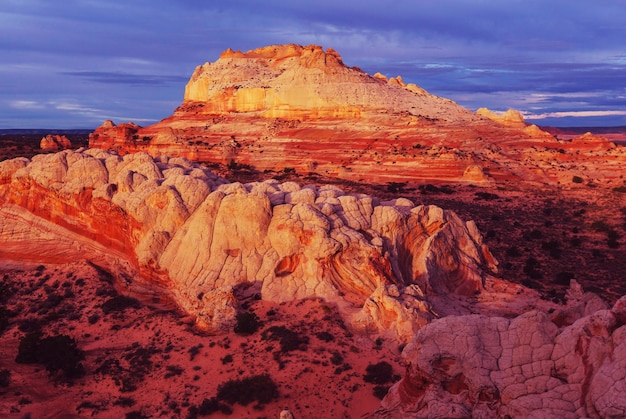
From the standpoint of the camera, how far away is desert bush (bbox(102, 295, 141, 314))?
21.4 meters

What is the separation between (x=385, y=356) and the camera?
16.8 m

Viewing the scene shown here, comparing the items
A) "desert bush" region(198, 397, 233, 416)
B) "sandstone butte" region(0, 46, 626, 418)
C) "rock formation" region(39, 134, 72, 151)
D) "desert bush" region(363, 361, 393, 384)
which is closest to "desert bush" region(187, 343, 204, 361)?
"sandstone butte" region(0, 46, 626, 418)

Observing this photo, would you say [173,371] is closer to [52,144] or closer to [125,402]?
[125,402]

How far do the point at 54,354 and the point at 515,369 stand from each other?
47.5ft

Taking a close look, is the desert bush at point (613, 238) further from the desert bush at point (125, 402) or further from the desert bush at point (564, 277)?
the desert bush at point (125, 402)

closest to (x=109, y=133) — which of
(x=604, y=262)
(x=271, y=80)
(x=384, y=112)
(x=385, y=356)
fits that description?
(x=271, y=80)

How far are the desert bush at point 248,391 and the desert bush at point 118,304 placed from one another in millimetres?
7132

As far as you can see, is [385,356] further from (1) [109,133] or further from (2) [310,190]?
(1) [109,133]

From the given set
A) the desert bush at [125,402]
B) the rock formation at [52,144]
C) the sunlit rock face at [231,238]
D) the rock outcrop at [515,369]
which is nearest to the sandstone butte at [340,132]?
the rock formation at [52,144]

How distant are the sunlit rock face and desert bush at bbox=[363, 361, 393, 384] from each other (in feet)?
5.43

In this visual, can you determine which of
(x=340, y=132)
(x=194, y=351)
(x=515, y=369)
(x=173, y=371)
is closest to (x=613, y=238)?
(x=194, y=351)

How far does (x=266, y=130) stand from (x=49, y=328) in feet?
206

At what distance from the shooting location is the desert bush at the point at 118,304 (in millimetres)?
21391

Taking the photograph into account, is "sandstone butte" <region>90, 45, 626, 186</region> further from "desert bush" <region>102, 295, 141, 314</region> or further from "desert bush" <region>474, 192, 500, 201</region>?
"desert bush" <region>102, 295, 141, 314</region>
